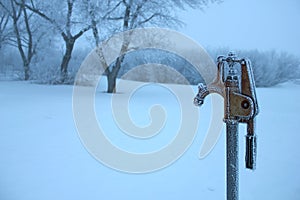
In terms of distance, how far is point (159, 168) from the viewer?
2.04 metres

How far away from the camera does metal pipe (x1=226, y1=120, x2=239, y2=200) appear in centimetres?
73

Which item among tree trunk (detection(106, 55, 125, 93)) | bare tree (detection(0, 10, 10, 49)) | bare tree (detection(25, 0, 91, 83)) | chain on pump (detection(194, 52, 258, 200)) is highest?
bare tree (detection(0, 10, 10, 49))

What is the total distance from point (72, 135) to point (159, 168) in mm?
1253

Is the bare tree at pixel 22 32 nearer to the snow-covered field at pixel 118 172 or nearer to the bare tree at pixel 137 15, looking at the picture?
the bare tree at pixel 137 15

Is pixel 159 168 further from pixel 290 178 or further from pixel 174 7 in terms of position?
pixel 174 7

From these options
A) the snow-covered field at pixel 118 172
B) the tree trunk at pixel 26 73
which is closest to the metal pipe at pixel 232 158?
the snow-covered field at pixel 118 172

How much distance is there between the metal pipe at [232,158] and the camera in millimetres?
732

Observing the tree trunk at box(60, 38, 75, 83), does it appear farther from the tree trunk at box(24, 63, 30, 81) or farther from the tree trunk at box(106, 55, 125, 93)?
the tree trunk at box(106, 55, 125, 93)

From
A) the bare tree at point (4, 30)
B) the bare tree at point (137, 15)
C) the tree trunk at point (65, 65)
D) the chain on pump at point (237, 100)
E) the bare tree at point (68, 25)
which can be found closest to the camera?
the chain on pump at point (237, 100)

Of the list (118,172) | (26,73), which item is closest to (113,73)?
(118,172)

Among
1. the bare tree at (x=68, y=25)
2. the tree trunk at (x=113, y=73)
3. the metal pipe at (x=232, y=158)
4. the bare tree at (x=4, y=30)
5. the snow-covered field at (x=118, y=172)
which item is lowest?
the snow-covered field at (x=118, y=172)

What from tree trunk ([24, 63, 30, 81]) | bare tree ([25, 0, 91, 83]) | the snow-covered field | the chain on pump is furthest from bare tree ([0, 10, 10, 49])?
the chain on pump

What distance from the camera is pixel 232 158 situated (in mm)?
757

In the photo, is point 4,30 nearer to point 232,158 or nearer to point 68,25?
point 68,25
